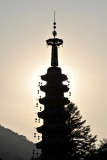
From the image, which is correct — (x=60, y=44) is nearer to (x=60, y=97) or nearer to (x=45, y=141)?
(x=60, y=97)

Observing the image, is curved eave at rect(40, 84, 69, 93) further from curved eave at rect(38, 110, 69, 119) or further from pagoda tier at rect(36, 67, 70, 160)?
curved eave at rect(38, 110, 69, 119)

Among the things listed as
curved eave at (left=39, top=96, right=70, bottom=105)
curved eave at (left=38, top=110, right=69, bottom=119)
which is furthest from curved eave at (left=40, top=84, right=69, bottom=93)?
curved eave at (left=38, top=110, right=69, bottom=119)

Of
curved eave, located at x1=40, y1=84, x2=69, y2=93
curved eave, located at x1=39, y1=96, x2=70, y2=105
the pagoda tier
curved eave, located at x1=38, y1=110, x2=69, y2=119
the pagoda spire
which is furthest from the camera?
the pagoda spire

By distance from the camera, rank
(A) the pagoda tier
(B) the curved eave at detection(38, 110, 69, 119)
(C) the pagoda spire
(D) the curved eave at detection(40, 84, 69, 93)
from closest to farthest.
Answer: (A) the pagoda tier, (B) the curved eave at detection(38, 110, 69, 119), (D) the curved eave at detection(40, 84, 69, 93), (C) the pagoda spire

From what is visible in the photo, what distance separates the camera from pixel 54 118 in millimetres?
39500

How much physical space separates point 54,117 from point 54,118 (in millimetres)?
122

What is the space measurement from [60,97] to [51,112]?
7.69ft

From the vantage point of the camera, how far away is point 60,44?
44375 mm

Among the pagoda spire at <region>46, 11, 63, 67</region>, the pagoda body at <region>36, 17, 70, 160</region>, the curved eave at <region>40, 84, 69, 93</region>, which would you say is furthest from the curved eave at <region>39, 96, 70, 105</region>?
the pagoda spire at <region>46, 11, 63, 67</region>

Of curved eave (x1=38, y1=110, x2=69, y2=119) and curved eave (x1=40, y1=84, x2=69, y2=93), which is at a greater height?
curved eave (x1=40, y1=84, x2=69, y2=93)

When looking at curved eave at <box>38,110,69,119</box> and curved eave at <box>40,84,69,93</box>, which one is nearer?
curved eave at <box>38,110,69,119</box>

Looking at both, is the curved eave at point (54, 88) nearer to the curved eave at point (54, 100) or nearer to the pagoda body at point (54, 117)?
the pagoda body at point (54, 117)

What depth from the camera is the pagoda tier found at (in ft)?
125

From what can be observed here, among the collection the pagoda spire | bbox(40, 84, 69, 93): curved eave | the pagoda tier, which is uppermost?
the pagoda spire
